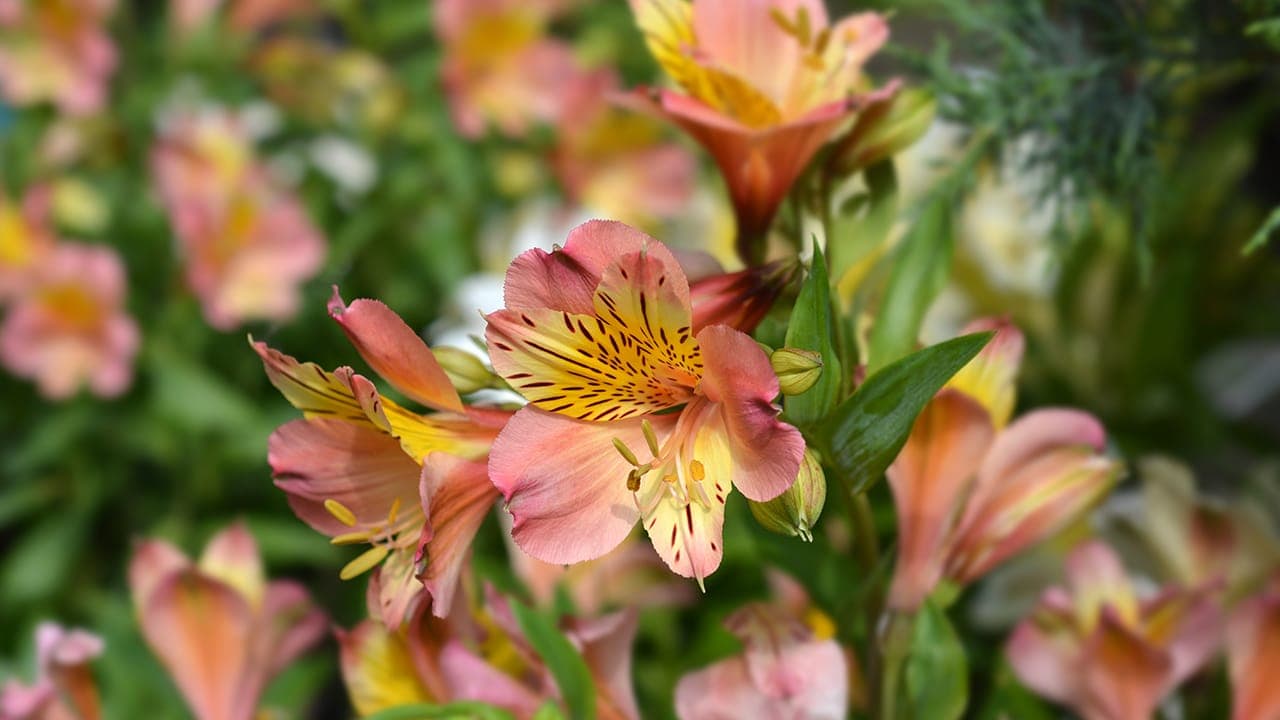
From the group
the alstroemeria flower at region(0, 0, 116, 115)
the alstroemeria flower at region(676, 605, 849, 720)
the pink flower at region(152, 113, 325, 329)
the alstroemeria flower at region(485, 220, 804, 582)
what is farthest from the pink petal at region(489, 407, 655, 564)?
the alstroemeria flower at region(0, 0, 116, 115)

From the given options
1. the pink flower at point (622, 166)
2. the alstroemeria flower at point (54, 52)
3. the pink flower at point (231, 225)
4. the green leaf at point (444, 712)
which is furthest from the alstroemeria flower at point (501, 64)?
the green leaf at point (444, 712)

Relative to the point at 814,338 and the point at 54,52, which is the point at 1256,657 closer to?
the point at 814,338

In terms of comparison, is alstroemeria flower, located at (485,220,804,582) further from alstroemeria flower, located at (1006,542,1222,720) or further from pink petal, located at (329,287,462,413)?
alstroemeria flower, located at (1006,542,1222,720)

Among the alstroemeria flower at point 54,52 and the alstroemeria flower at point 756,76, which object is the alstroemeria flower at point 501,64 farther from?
the alstroemeria flower at point 756,76

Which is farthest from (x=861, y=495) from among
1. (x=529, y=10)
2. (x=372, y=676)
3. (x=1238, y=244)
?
(x=529, y=10)

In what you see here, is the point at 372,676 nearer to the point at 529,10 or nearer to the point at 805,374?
the point at 805,374

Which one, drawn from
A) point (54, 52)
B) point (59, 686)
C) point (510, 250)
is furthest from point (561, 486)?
point (54, 52)

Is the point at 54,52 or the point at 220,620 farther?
the point at 54,52
